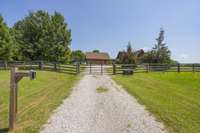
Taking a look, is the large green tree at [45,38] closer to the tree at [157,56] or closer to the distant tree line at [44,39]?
the distant tree line at [44,39]

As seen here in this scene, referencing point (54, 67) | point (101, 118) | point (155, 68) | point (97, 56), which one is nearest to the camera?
point (101, 118)

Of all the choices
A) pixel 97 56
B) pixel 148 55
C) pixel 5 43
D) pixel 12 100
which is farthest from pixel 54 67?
pixel 97 56

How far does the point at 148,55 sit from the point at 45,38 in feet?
68.7

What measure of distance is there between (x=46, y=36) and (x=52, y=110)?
3248cm

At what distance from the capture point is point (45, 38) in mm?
37656

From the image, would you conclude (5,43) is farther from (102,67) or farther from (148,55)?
(148,55)

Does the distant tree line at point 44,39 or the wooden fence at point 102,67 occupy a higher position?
the distant tree line at point 44,39

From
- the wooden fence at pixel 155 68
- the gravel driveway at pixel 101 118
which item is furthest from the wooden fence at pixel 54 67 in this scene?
the gravel driveway at pixel 101 118

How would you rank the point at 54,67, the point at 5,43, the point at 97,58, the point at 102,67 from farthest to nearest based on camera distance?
the point at 97,58
the point at 5,43
the point at 102,67
the point at 54,67

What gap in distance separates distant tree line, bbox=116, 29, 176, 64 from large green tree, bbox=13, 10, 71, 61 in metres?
10.6

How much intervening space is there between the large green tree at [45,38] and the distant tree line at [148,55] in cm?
1060

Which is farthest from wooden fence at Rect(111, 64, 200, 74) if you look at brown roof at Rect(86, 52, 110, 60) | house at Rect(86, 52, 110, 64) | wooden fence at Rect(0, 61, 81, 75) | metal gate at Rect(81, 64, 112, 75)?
brown roof at Rect(86, 52, 110, 60)

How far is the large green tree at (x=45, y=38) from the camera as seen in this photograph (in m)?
37.5

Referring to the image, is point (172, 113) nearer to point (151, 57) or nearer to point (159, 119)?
point (159, 119)
